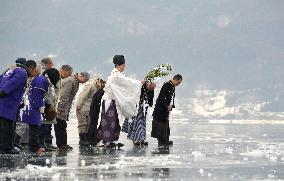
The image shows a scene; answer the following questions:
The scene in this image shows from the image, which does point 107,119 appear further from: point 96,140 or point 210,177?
point 210,177

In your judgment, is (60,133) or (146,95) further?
(146,95)

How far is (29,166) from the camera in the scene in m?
10.6

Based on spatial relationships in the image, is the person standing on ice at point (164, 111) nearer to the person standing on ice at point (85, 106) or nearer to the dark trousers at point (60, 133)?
the person standing on ice at point (85, 106)

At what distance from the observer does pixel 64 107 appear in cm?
1600

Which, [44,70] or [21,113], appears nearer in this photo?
[21,113]

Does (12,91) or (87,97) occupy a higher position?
(87,97)

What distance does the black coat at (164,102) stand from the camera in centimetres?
1880

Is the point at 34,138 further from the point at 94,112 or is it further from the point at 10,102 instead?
the point at 94,112

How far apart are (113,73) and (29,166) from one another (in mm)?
6567

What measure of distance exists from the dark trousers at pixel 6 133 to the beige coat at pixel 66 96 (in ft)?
8.94

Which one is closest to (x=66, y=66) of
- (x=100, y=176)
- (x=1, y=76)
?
(x=1, y=76)

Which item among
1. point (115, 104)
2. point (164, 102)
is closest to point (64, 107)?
point (115, 104)

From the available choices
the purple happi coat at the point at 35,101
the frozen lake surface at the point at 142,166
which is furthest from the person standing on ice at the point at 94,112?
the purple happi coat at the point at 35,101

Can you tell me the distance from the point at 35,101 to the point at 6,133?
1060 millimetres
